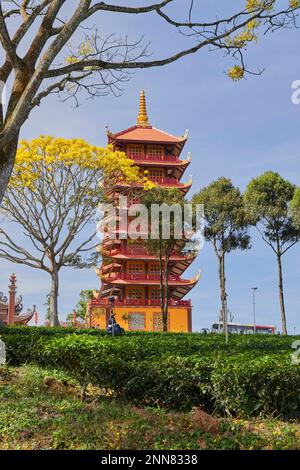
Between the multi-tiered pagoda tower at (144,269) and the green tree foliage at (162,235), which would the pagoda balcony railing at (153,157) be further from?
the green tree foliage at (162,235)

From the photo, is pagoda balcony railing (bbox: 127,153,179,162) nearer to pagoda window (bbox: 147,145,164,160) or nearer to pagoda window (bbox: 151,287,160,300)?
pagoda window (bbox: 147,145,164,160)

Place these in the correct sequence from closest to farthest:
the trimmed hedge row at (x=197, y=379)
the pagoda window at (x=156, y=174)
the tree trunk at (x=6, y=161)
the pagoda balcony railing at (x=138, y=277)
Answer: the trimmed hedge row at (x=197, y=379)
the tree trunk at (x=6, y=161)
the pagoda balcony railing at (x=138, y=277)
the pagoda window at (x=156, y=174)

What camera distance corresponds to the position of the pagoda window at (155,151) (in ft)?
137

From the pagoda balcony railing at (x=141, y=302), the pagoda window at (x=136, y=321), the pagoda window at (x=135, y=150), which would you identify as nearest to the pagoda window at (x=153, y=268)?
the pagoda balcony railing at (x=141, y=302)

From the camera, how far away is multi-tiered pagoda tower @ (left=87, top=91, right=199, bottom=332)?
38531mm

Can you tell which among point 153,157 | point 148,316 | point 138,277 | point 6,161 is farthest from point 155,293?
point 6,161

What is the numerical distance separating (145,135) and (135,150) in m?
1.31

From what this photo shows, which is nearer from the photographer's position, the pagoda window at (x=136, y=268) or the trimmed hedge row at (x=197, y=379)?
the trimmed hedge row at (x=197, y=379)

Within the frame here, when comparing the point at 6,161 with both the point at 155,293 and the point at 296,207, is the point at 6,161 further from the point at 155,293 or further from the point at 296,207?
the point at 155,293

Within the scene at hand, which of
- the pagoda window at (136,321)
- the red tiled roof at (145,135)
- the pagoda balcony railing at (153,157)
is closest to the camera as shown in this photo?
the pagoda window at (136,321)

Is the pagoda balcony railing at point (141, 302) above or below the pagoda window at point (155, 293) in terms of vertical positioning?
below

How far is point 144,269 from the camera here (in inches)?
1582

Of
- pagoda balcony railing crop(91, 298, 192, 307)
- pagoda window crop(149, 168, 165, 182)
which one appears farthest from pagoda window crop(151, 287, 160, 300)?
pagoda window crop(149, 168, 165, 182)
